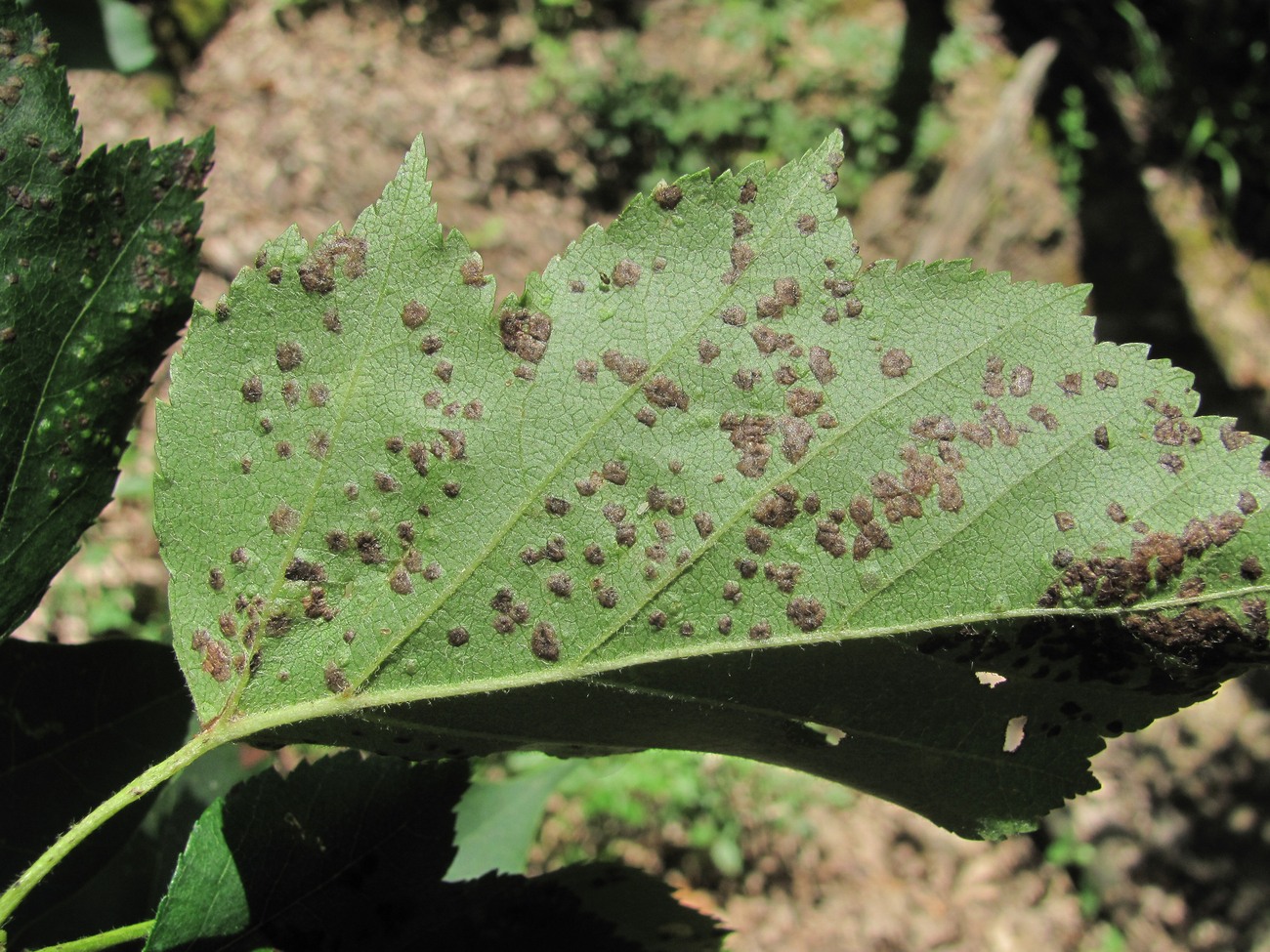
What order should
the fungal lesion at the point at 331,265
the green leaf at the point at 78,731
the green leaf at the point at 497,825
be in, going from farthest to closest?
the green leaf at the point at 497,825 < the green leaf at the point at 78,731 < the fungal lesion at the point at 331,265

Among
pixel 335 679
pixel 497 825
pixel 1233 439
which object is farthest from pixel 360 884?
pixel 1233 439

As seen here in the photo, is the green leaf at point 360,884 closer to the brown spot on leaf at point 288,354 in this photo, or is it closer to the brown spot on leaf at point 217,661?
the brown spot on leaf at point 217,661

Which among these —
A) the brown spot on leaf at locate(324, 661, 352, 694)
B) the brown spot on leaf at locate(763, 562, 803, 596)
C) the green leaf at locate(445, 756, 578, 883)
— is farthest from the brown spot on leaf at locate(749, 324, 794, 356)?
the green leaf at locate(445, 756, 578, 883)

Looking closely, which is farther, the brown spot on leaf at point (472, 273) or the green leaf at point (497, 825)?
the green leaf at point (497, 825)

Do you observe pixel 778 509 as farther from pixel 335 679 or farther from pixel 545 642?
pixel 335 679

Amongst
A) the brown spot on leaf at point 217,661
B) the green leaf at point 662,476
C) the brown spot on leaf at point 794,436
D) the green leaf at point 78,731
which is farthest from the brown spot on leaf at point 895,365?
the green leaf at point 78,731

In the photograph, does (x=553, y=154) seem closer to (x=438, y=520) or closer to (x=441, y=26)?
(x=441, y=26)

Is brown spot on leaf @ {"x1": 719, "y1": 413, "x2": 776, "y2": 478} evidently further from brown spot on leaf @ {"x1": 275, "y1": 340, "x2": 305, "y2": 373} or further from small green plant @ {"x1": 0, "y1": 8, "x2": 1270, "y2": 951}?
brown spot on leaf @ {"x1": 275, "y1": 340, "x2": 305, "y2": 373}

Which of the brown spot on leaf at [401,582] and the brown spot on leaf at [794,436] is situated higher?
the brown spot on leaf at [794,436]
